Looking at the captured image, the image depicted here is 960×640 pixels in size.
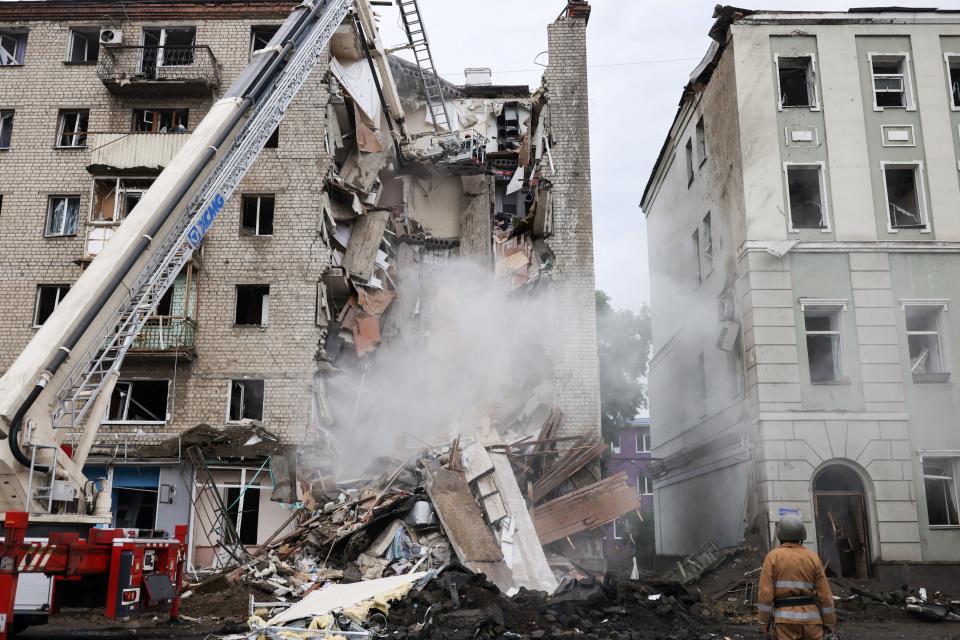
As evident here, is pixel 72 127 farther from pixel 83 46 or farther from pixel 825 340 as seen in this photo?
pixel 825 340

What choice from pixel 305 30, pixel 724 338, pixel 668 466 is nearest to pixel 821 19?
pixel 724 338

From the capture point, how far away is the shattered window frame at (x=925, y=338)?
16844mm

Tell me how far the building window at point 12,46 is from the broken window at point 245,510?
44.2ft

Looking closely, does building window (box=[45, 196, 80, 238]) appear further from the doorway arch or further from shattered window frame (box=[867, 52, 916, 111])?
shattered window frame (box=[867, 52, 916, 111])

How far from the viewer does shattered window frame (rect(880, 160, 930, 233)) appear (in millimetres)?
17281

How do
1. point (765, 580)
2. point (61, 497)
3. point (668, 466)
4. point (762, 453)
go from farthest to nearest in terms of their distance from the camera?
1. point (668, 466)
2. point (762, 453)
3. point (61, 497)
4. point (765, 580)

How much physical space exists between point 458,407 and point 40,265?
1131 centimetres

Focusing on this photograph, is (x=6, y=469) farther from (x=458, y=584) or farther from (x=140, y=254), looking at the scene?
(x=458, y=584)

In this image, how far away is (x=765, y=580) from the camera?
6.31 m

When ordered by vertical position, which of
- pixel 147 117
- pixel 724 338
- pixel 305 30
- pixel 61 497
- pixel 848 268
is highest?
pixel 147 117

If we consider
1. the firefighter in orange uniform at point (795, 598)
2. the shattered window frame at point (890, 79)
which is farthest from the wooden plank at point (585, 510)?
the shattered window frame at point (890, 79)

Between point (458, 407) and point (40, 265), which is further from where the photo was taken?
point (40, 265)

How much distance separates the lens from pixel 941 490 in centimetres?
1636

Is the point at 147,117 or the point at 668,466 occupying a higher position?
the point at 147,117
